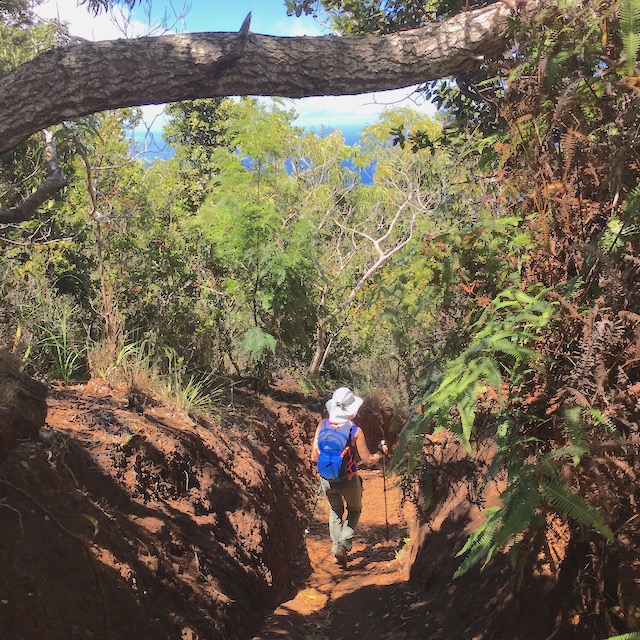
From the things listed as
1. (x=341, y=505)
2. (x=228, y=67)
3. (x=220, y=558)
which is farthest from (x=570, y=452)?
(x=341, y=505)

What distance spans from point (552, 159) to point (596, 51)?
531 mm

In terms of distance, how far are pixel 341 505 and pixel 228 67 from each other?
464cm

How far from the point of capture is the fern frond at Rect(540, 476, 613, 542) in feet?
6.93

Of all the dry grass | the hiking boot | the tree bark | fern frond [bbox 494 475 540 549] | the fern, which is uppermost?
the tree bark

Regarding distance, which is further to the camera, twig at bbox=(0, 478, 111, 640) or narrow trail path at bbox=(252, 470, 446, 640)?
narrow trail path at bbox=(252, 470, 446, 640)

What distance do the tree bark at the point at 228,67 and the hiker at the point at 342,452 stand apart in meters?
3.17

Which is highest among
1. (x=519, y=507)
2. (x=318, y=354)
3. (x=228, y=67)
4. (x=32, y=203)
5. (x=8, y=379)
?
(x=228, y=67)

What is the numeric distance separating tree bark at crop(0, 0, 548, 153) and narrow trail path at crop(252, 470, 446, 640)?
12.0 feet

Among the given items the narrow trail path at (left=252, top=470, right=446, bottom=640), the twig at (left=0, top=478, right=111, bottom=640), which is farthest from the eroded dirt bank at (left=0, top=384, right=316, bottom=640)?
the narrow trail path at (left=252, top=470, right=446, bottom=640)

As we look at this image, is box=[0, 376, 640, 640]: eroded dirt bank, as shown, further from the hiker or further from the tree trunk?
the tree trunk

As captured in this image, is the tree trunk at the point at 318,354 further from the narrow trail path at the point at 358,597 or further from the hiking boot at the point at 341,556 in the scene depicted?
the hiking boot at the point at 341,556

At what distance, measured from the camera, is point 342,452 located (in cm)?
600

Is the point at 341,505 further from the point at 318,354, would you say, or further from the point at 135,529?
the point at 318,354

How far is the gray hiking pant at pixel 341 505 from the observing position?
6.26 m
